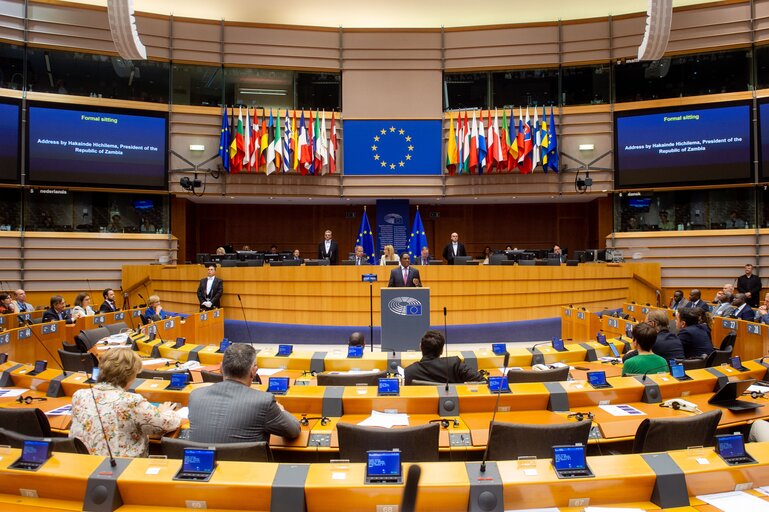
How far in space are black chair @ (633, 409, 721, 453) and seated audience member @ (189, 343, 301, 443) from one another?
185cm

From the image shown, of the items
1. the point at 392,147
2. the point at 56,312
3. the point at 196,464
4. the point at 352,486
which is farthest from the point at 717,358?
the point at 392,147

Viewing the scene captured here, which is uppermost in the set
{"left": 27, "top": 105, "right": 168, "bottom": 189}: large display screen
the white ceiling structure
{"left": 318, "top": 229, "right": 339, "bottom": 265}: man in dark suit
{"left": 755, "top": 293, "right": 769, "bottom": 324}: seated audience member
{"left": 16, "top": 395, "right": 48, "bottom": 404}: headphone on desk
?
the white ceiling structure

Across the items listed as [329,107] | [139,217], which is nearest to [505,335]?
[329,107]

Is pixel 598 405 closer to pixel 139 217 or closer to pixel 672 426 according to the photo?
pixel 672 426

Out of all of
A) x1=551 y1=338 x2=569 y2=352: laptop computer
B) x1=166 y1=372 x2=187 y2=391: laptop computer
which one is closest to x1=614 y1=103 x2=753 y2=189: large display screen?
x1=551 y1=338 x2=569 y2=352: laptop computer

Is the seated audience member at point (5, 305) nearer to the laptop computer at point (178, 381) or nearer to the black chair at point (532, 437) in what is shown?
the laptop computer at point (178, 381)

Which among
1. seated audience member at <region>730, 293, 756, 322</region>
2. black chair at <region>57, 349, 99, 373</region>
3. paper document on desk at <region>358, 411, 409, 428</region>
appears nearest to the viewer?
paper document on desk at <region>358, 411, 409, 428</region>

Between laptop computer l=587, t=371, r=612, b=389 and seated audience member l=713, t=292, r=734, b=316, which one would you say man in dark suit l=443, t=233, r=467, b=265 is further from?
laptop computer l=587, t=371, r=612, b=389

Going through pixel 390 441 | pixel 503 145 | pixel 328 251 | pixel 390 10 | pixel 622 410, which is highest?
pixel 390 10

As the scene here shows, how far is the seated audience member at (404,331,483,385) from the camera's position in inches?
167

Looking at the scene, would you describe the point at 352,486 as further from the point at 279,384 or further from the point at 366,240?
the point at 366,240

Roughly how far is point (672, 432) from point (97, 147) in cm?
1320

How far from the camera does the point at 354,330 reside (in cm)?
1013

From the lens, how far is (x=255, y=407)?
2.86 metres
